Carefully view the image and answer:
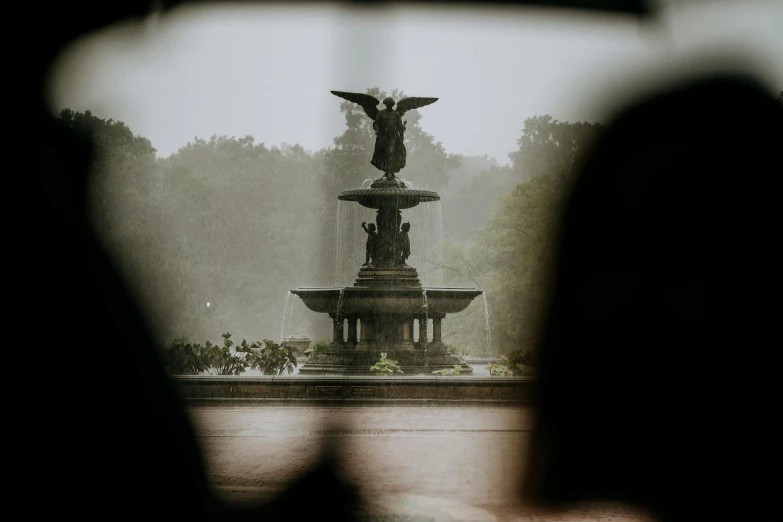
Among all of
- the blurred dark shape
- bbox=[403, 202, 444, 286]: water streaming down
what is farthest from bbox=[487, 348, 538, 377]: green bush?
bbox=[403, 202, 444, 286]: water streaming down

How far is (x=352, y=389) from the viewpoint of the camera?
12203mm

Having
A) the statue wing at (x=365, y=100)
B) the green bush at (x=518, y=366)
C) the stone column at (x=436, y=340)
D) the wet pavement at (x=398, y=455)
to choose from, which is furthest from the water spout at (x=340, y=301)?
the wet pavement at (x=398, y=455)

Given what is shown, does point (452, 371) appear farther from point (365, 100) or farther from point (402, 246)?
point (365, 100)

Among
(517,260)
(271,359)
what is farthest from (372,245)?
(517,260)

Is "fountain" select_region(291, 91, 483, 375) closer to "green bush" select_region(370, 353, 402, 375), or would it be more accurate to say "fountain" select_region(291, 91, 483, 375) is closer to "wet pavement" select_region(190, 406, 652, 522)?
"green bush" select_region(370, 353, 402, 375)

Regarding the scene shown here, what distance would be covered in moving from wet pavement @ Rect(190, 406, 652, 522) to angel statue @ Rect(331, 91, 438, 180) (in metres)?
7.19

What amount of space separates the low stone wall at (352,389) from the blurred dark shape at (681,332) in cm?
68

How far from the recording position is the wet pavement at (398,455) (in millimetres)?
5215

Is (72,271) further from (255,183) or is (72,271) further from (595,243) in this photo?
(255,183)

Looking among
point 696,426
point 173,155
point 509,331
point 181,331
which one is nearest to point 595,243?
point 696,426

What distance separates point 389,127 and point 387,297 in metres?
3.60

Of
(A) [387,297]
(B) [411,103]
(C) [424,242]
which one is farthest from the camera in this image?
(C) [424,242]

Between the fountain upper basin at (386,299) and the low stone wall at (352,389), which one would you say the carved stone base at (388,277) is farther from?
the low stone wall at (352,389)

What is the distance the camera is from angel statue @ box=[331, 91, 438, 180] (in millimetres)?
16797
